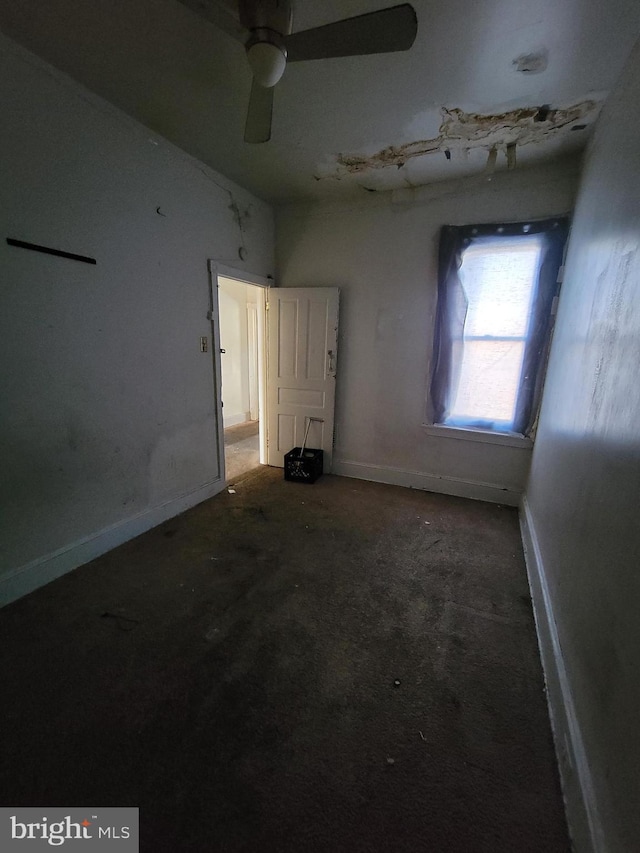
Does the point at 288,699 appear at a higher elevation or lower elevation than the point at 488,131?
lower

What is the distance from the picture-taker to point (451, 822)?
0.98m

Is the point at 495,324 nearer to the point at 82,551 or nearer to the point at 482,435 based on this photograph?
the point at 482,435

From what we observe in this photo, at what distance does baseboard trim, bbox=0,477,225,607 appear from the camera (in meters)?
1.80

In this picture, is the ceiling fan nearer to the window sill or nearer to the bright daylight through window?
the bright daylight through window

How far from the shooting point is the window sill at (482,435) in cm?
287

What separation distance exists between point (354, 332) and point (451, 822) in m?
3.18

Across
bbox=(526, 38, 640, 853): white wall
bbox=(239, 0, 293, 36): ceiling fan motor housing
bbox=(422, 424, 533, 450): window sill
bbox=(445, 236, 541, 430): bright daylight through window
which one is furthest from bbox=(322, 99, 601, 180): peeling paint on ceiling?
bbox=(422, 424, 533, 450): window sill

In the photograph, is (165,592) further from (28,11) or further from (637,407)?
(28,11)

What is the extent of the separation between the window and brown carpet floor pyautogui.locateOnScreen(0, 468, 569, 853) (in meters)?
1.26

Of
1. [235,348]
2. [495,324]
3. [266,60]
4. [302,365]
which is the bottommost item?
[302,365]

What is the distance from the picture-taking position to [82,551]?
2098 mm

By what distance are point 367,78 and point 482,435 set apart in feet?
8.40

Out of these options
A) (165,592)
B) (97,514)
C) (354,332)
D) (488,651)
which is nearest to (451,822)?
(488,651)

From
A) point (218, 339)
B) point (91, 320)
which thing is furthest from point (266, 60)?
point (218, 339)
